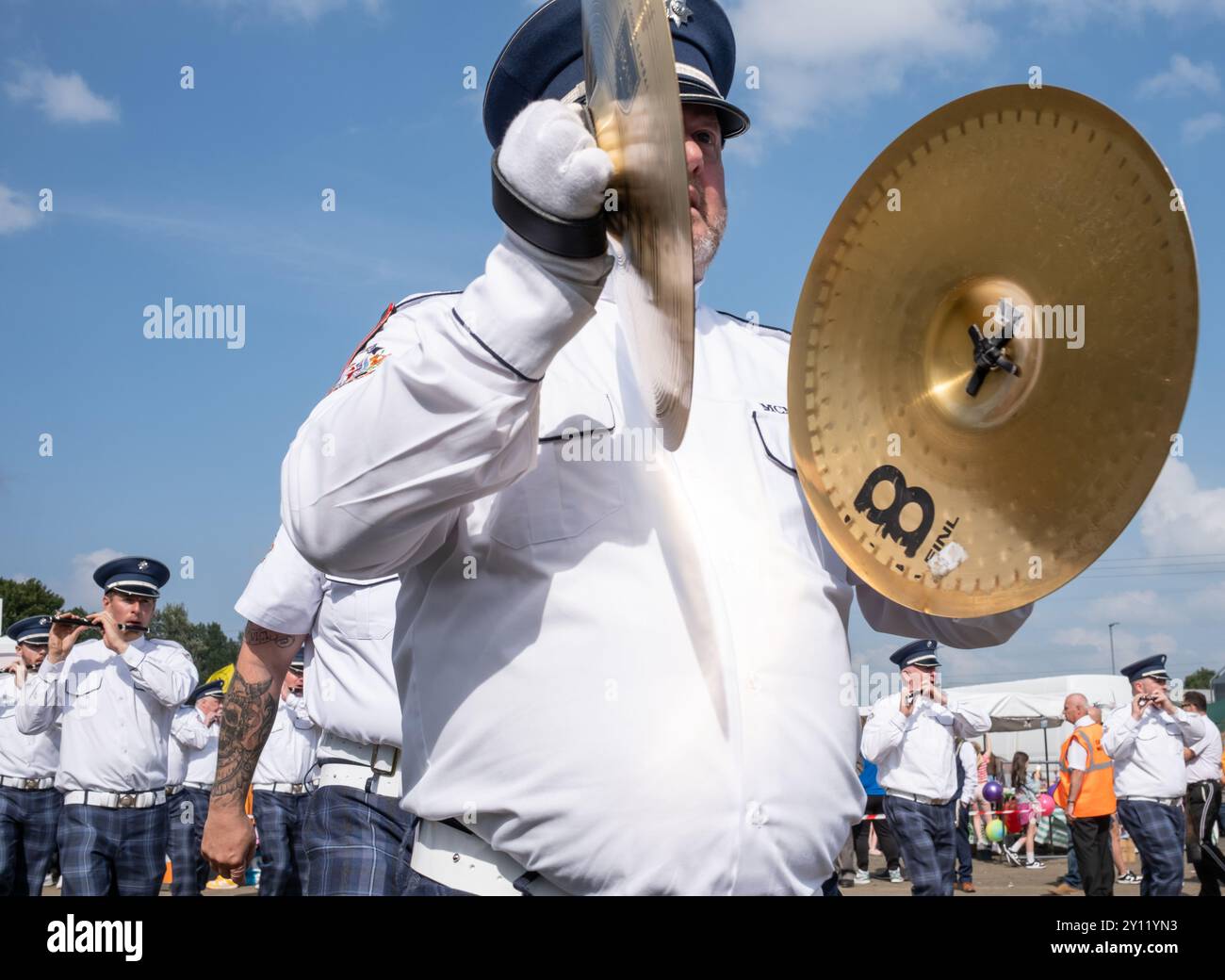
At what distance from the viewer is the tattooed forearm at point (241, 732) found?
4.07 meters

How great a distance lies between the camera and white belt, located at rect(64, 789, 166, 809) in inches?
369

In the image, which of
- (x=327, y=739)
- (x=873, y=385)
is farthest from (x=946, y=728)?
(x=873, y=385)

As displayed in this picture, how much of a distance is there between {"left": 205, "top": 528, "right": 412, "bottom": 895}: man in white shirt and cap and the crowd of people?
8.06m

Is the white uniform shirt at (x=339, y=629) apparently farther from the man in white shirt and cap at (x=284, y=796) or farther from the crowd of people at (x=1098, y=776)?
the crowd of people at (x=1098, y=776)

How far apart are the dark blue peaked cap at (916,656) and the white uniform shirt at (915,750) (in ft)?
1.56

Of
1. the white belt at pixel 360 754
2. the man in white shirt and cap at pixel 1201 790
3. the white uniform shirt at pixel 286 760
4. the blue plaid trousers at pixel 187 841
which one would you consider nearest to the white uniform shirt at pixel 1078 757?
the man in white shirt and cap at pixel 1201 790

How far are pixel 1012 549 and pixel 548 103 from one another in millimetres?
984

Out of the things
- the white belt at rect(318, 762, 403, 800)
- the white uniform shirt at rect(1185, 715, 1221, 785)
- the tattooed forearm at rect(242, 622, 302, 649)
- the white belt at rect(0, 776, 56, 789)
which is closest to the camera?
the white belt at rect(318, 762, 403, 800)

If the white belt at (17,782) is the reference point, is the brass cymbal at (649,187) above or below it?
below

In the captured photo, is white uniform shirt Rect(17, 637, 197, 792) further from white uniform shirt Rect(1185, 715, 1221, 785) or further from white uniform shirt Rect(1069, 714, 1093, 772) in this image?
white uniform shirt Rect(1185, 715, 1221, 785)

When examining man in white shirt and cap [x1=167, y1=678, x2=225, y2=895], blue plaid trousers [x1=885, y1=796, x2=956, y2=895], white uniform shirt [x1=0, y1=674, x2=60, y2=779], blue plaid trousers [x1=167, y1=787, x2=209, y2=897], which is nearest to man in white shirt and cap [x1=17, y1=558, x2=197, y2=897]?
blue plaid trousers [x1=167, y1=787, x2=209, y2=897]

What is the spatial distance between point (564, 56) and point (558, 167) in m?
0.87

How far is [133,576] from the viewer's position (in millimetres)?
9461

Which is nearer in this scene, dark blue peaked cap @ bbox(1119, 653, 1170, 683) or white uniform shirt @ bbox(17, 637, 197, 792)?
white uniform shirt @ bbox(17, 637, 197, 792)
